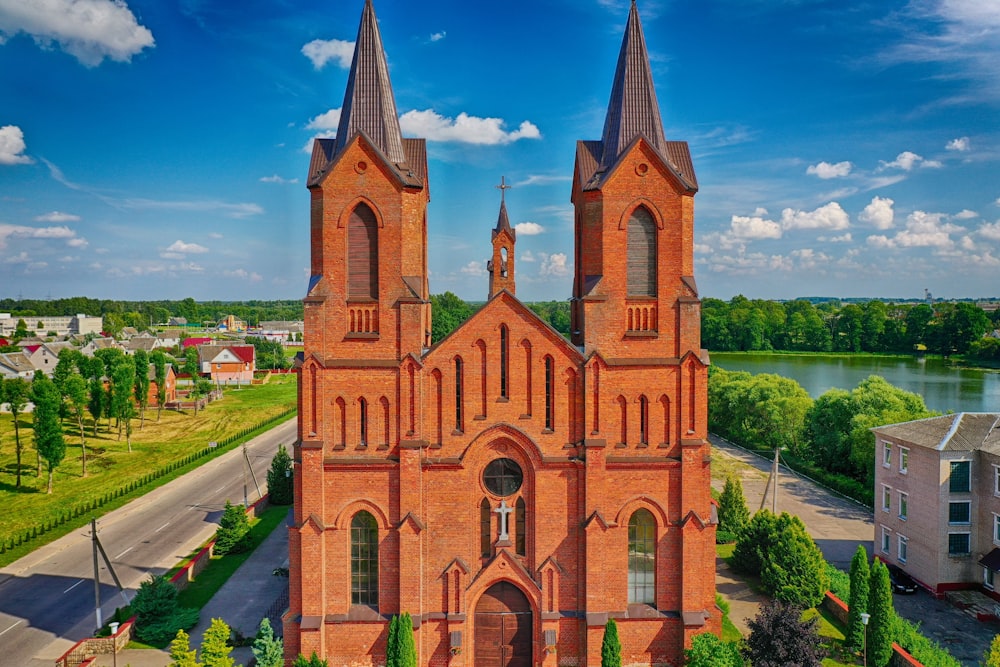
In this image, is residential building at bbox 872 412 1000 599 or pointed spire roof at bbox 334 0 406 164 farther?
residential building at bbox 872 412 1000 599

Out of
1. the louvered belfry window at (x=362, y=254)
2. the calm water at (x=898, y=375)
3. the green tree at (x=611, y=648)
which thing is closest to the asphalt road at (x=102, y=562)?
the louvered belfry window at (x=362, y=254)

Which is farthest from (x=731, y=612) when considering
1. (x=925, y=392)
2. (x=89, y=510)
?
(x=925, y=392)

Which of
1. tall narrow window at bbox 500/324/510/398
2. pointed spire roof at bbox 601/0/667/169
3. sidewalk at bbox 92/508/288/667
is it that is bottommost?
sidewalk at bbox 92/508/288/667

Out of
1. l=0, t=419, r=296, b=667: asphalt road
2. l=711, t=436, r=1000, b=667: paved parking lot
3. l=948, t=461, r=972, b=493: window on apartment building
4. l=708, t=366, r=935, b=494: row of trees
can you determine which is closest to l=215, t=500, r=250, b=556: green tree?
l=0, t=419, r=296, b=667: asphalt road

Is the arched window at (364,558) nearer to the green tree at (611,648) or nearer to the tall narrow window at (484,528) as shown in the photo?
the tall narrow window at (484,528)

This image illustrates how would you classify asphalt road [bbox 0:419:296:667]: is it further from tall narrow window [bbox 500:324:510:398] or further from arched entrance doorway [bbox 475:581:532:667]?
tall narrow window [bbox 500:324:510:398]

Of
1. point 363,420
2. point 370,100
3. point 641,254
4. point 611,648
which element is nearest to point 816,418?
point 641,254
